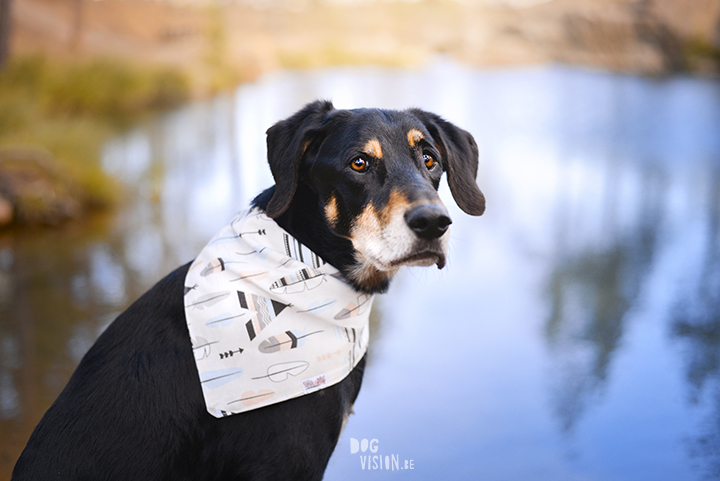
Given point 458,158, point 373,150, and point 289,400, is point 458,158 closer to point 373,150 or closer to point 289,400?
point 373,150

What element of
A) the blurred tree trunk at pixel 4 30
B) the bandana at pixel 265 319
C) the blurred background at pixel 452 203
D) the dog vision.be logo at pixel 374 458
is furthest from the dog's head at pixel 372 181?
the blurred tree trunk at pixel 4 30

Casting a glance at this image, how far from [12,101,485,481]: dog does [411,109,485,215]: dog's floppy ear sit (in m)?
0.12

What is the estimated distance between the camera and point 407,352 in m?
3.18

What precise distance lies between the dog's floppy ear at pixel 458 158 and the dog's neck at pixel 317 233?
1.41ft

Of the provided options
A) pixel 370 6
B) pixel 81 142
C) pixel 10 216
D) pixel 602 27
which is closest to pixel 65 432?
pixel 10 216

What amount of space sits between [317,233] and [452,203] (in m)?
3.29

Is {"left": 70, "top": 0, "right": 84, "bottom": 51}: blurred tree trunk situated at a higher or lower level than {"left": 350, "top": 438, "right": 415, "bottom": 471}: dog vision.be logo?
higher

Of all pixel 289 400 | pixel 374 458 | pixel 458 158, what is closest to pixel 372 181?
pixel 458 158

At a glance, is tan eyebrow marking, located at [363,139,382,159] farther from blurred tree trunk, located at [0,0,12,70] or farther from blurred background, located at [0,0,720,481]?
blurred tree trunk, located at [0,0,12,70]

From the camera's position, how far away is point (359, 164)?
5.38 ft

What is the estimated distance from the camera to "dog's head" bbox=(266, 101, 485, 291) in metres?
1.49

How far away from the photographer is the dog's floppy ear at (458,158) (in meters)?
1.84

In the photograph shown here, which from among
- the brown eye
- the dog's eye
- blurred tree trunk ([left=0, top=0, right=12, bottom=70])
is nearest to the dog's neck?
the dog's eye

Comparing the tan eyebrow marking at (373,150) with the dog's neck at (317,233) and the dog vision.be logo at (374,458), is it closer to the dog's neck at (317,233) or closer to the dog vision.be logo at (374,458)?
the dog's neck at (317,233)
